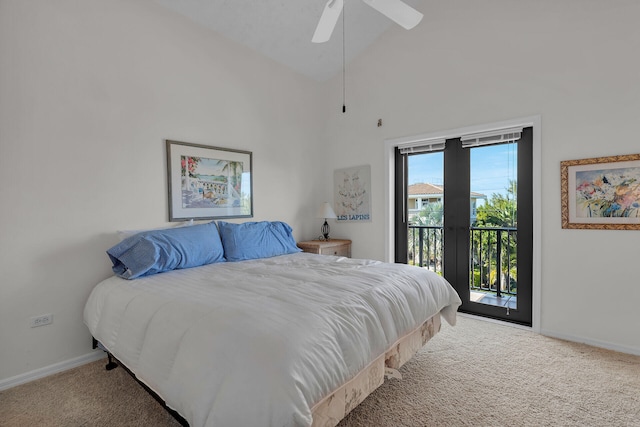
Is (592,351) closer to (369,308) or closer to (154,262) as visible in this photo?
(369,308)

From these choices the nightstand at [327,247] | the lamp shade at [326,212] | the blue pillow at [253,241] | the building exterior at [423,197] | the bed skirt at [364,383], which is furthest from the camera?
the lamp shade at [326,212]

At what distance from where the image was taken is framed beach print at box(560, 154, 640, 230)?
8.21ft

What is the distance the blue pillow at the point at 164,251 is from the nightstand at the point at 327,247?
1.27 m

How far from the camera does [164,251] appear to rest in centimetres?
238

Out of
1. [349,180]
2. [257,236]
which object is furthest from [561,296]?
[257,236]

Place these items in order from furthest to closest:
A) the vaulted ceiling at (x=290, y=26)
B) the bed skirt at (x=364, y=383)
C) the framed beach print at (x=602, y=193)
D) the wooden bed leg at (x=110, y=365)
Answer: the vaulted ceiling at (x=290, y=26) < the framed beach print at (x=602, y=193) < the wooden bed leg at (x=110, y=365) < the bed skirt at (x=364, y=383)

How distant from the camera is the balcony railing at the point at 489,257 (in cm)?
328

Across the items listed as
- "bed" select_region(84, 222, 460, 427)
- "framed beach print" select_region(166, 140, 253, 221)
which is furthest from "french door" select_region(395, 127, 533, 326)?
"framed beach print" select_region(166, 140, 253, 221)

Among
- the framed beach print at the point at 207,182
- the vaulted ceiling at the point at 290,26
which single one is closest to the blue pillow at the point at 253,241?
the framed beach print at the point at 207,182

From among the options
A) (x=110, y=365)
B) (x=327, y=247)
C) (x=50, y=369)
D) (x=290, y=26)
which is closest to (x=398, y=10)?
(x=290, y=26)

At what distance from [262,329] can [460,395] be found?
149 centimetres

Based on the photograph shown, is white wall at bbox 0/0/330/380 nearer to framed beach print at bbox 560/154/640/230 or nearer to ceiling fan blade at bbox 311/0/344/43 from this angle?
ceiling fan blade at bbox 311/0/344/43

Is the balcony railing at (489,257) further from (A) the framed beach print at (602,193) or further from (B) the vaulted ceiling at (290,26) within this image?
(B) the vaulted ceiling at (290,26)

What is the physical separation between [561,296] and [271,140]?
3.45 meters
